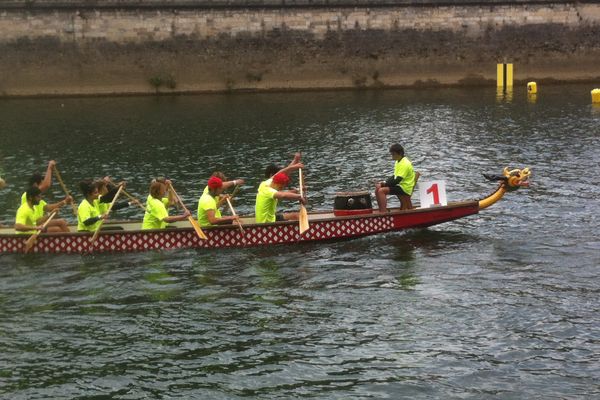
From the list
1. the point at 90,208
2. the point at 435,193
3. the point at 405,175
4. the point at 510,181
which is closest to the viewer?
the point at 90,208

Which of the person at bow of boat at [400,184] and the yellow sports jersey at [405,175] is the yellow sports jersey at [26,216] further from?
the yellow sports jersey at [405,175]

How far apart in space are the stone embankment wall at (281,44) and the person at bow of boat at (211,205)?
3026 cm

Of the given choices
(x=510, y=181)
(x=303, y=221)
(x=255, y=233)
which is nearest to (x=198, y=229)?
(x=255, y=233)

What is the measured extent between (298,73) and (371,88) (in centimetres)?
426

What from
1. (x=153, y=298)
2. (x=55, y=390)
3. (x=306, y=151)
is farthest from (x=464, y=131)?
(x=55, y=390)

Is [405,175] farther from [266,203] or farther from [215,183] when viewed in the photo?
[215,183]

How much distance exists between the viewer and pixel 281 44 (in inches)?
1893

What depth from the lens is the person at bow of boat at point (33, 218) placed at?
59.1 ft

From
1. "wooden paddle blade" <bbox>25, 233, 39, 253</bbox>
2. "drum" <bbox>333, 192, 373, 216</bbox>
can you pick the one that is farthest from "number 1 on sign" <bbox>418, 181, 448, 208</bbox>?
"wooden paddle blade" <bbox>25, 233, 39, 253</bbox>

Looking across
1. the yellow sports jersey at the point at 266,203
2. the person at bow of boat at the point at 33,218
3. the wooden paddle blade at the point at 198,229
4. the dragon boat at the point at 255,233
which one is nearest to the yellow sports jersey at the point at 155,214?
the dragon boat at the point at 255,233

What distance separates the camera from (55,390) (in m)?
12.0

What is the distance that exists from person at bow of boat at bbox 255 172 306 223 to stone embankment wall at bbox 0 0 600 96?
30280mm

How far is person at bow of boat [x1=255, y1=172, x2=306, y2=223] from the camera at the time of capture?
59.1 feet

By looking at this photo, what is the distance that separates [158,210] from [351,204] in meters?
4.28
